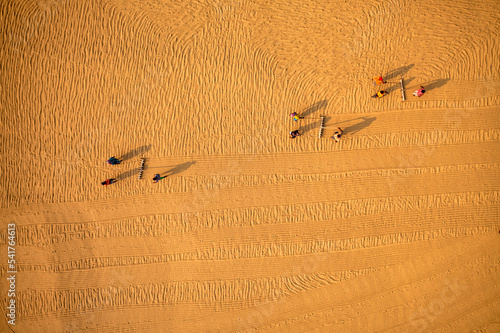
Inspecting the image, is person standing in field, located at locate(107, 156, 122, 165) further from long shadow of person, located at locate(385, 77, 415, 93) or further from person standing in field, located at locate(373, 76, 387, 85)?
long shadow of person, located at locate(385, 77, 415, 93)

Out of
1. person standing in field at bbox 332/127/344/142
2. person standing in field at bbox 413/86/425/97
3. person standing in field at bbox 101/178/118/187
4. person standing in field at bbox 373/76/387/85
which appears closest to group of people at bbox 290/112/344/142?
person standing in field at bbox 332/127/344/142

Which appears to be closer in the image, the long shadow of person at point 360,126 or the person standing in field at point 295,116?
the person standing in field at point 295,116

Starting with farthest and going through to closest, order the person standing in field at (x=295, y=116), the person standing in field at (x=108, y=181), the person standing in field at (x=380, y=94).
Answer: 1. the person standing in field at (x=108, y=181)
2. the person standing in field at (x=295, y=116)
3. the person standing in field at (x=380, y=94)

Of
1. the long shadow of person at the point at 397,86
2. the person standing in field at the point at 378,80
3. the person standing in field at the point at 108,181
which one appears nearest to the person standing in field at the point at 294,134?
the person standing in field at the point at 378,80

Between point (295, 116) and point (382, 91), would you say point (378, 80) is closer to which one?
point (382, 91)

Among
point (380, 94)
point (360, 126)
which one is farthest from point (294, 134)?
point (380, 94)

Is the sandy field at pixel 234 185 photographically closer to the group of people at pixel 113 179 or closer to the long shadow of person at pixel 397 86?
the long shadow of person at pixel 397 86

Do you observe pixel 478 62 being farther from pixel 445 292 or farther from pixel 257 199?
pixel 257 199

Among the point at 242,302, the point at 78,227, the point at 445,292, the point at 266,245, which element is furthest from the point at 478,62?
the point at 78,227

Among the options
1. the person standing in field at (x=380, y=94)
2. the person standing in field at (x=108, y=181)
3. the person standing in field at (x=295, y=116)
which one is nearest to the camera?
the person standing in field at (x=380, y=94)

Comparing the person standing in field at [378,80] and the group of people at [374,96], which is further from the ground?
the person standing in field at [378,80]
